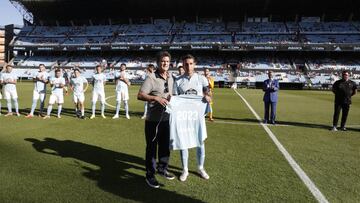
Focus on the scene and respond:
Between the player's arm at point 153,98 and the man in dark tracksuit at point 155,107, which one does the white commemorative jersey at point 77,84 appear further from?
the player's arm at point 153,98

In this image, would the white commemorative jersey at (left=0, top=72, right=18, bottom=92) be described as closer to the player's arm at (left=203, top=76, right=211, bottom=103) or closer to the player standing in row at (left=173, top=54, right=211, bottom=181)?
the player standing in row at (left=173, top=54, right=211, bottom=181)

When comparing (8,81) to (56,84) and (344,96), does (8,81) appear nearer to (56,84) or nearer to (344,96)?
(56,84)

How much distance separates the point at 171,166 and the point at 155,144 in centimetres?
127

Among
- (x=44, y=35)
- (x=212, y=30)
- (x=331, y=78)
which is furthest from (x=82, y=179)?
(x=44, y=35)

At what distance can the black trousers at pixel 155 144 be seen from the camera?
17.8 ft

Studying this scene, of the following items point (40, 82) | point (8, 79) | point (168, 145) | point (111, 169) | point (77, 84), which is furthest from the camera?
point (40, 82)

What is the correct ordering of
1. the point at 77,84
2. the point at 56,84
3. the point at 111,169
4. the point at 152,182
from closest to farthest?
the point at 152,182, the point at 111,169, the point at 56,84, the point at 77,84

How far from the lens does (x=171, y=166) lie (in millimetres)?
6555

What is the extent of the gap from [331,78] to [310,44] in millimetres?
7000

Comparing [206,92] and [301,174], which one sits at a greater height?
[206,92]

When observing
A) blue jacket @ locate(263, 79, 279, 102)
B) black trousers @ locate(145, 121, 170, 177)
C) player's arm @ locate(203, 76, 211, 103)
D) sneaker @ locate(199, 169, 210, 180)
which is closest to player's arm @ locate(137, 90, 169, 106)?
black trousers @ locate(145, 121, 170, 177)

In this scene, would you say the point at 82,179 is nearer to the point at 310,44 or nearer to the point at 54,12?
the point at 310,44

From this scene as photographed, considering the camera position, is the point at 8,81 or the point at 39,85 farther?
the point at 39,85

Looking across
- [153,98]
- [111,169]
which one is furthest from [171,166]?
[153,98]
